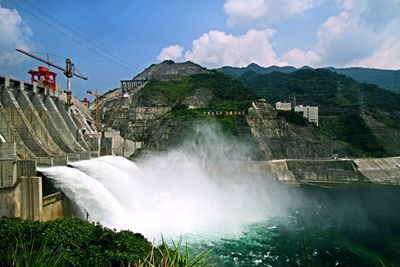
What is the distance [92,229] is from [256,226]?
61.1 ft

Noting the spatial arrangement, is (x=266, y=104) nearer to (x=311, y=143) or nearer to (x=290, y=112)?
(x=290, y=112)

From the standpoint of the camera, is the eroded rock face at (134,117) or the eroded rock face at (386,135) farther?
the eroded rock face at (134,117)

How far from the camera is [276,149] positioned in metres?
65.3

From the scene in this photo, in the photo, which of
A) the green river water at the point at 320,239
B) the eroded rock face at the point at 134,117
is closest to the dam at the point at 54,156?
the green river water at the point at 320,239

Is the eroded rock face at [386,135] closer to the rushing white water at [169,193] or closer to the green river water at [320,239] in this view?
the green river water at [320,239]

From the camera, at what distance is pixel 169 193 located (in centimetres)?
3341

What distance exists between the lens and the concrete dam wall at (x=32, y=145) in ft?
62.1

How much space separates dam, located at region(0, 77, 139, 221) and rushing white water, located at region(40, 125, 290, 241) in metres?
1.82

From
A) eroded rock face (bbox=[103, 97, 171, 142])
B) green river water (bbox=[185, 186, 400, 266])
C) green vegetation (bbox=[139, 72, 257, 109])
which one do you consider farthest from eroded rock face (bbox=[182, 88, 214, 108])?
green river water (bbox=[185, 186, 400, 266])

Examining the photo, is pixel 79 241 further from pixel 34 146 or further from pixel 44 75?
pixel 44 75

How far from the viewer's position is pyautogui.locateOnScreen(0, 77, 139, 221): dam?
18953 millimetres

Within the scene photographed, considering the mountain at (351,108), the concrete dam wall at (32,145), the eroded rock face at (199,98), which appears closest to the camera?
the concrete dam wall at (32,145)

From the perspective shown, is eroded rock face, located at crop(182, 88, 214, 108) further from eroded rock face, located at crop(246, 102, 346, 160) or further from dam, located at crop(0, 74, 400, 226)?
dam, located at crop(0, 74, 400, 226)

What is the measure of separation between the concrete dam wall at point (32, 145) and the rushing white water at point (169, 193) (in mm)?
1954
